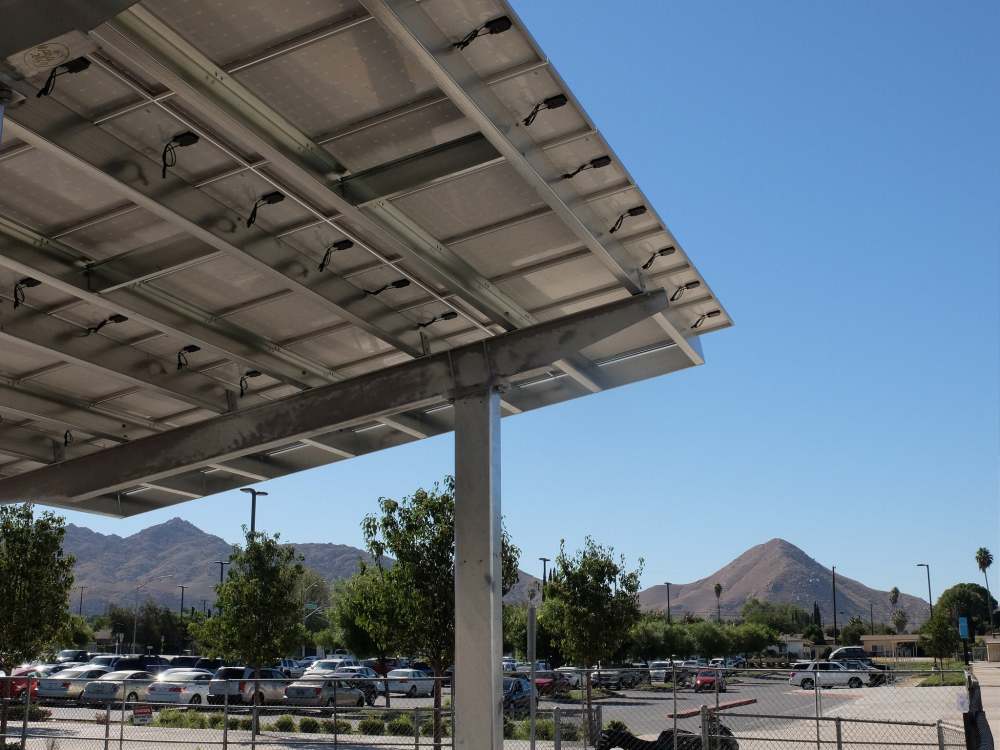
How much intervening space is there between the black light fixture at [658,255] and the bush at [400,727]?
66.2ft

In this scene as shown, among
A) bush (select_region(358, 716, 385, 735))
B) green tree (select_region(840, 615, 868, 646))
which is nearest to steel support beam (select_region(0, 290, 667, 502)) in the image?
bush (select_region(358, 716, 385, 735))

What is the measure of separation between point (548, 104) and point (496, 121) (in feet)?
1.75

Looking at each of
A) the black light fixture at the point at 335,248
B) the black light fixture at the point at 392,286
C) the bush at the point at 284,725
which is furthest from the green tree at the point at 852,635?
the black light fixture at the point at 335,248

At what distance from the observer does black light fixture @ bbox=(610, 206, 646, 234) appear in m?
11.3

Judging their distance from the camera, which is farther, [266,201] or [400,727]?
[400,727]

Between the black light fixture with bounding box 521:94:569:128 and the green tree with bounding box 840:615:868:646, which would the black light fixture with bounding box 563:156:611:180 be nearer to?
the black light fixture with bounding box 521:94:569:128

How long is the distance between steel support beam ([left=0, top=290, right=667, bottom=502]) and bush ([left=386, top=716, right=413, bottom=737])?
15533mm

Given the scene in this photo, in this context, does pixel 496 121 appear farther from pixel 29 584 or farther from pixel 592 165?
pixel 29 584

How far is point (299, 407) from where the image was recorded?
47.5ft

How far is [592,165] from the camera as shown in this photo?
10.4 metres

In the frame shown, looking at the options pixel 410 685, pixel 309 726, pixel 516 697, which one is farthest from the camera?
pixel 410 685

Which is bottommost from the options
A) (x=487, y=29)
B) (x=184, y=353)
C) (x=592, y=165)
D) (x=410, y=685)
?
(x=410, y=685)

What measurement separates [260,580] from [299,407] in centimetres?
1908

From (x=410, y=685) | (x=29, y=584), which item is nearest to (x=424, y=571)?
(x=29, y=584)
